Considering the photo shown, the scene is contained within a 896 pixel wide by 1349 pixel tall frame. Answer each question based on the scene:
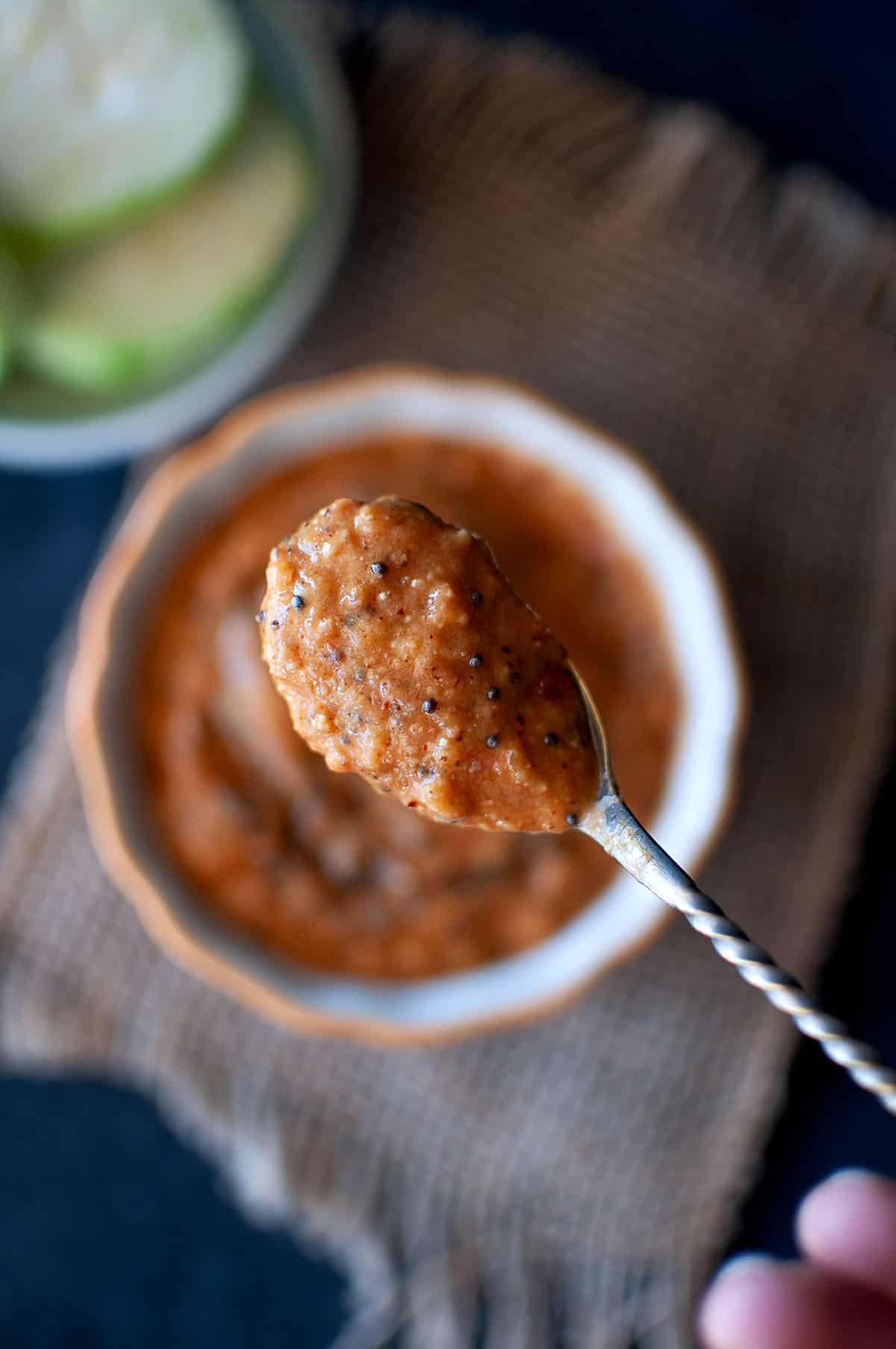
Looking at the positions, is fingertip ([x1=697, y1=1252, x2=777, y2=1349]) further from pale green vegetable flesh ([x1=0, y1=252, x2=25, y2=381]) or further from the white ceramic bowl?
pale green vegetable flesh ([x1=0, y1=252, x2=25, y2=381])

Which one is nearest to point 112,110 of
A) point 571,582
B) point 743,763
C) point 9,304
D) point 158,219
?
point 158,219

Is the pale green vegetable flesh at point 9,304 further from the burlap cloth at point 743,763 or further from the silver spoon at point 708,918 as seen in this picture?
the silver spoon at point 708,918

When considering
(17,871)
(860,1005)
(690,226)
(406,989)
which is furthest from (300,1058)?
(690,226)

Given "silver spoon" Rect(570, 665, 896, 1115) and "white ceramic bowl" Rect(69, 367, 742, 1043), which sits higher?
"silver spoon" Rect(570, 665, 896, 1115)

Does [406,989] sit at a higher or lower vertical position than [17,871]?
higher

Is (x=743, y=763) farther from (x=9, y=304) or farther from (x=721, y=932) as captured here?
(x=9, y=304)

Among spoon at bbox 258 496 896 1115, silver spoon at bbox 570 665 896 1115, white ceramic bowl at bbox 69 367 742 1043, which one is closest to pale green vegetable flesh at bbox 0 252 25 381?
white ceramic bowl at bbox 69 367 742 1043

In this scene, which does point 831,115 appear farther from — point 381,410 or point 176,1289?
point 176,1289
